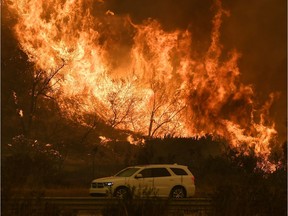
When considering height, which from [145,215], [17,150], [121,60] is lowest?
[145,215]

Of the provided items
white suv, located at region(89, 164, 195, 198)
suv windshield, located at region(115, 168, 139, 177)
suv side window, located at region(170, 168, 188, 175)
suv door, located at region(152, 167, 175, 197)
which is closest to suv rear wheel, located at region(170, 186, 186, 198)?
white suv, located at region(89, 164, 195, 198)

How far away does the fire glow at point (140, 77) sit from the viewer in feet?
128

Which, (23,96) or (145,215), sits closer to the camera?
(145,215)

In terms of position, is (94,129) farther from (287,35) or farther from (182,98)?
(287,35)

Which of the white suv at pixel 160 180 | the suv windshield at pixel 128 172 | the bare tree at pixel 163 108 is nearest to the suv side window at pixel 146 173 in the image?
the white suv at pixel 160 180

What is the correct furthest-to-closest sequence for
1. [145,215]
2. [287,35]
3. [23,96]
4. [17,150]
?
1. [287,35]
2. [23,96]
3. [17,150]
4. [145,215]

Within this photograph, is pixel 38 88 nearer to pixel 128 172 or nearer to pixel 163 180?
pixel 128 172

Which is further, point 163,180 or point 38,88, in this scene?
point 38,88

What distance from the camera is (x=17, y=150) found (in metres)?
33.9

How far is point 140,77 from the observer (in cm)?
4066

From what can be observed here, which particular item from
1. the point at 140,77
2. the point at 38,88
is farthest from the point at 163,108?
the point at 38,88

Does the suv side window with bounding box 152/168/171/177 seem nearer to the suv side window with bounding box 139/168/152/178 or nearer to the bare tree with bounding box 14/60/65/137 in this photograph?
the suv side window with bounding box 139/168/152/178

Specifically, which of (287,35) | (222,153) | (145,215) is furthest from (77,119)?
(145,215)

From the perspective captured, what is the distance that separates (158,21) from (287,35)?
10.9 meters
